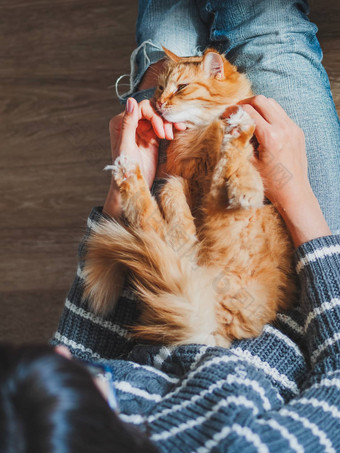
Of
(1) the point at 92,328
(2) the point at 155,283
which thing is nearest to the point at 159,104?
(2) the point at 155,283

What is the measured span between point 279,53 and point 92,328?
0.91 m

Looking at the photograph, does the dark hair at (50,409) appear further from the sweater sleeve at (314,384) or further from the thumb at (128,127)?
the thumb at (128,127)

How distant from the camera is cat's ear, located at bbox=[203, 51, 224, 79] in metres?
1.04

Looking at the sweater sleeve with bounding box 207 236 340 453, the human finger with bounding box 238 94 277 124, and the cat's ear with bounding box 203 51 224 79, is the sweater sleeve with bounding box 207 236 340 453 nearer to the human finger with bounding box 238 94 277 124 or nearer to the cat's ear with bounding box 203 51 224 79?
the human finger with bounding box 238 94 277 124

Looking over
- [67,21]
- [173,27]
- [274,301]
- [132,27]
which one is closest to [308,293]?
[274,301]

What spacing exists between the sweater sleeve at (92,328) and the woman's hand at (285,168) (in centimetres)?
45

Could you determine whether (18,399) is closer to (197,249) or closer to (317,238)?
(197,249)

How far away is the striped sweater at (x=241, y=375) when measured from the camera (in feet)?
2.13

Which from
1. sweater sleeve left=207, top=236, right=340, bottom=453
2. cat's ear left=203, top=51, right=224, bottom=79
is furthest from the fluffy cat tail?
cat's ear left=203, top=51, right=224, bottom=79

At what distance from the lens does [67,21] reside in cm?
166

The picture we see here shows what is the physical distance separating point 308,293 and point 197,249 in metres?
0.28

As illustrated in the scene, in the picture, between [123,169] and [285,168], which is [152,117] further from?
[285,168]

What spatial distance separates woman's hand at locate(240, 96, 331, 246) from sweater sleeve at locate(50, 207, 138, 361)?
17.7 inches

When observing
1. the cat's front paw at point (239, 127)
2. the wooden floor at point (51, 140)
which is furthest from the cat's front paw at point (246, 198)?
the wooden floor at point (51, 140)
